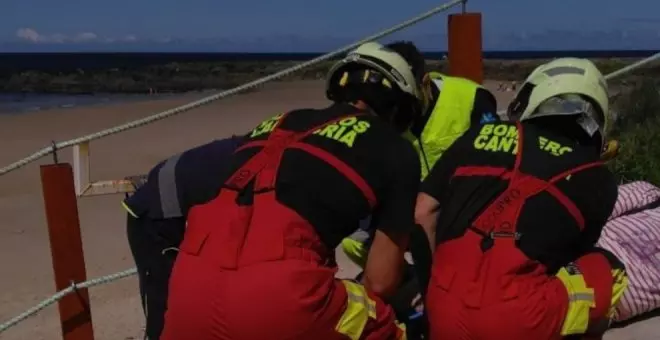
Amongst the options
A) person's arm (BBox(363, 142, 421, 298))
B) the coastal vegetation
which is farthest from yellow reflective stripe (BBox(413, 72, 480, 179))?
the coastal vegetation

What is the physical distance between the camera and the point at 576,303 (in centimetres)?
318

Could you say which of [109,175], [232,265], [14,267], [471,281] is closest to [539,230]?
[471,281]

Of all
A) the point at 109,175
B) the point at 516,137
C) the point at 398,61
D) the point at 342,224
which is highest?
the point at 398,61

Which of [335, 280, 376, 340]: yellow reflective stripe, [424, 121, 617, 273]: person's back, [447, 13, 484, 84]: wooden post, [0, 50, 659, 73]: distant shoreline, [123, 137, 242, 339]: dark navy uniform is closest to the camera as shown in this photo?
[335, 280, 376, 340]: yellow reflective stripe

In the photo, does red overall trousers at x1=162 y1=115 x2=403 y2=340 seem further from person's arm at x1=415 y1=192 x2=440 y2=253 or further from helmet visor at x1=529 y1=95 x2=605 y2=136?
helmet visor at x1=529 y1=95 x2=605 y2=136

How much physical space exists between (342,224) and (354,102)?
0.48 m

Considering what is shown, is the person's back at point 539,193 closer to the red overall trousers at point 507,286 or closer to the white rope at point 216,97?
the red overall trousers at point 507,286

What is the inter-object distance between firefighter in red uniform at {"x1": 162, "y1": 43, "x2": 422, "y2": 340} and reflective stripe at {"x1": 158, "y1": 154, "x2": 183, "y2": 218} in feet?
0.76

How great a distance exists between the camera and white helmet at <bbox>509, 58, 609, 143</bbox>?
11.1ft

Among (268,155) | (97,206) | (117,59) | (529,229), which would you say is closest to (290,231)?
(268,155)

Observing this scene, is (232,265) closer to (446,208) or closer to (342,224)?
(342,224)

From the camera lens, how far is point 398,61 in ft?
11.1

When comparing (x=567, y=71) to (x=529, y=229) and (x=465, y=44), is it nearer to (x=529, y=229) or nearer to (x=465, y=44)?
(x=529, y=229)

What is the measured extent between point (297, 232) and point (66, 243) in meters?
1.60
